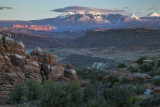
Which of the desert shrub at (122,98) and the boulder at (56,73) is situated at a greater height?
the desert shrub at (122,98)

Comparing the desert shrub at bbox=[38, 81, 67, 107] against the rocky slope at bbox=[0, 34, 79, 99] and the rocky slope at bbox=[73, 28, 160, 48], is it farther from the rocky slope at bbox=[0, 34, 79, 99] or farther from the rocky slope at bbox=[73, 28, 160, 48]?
the rocky slope at bbox=[73, 28, 160, 48]

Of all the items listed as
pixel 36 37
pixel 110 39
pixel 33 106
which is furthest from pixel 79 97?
pixel 36 37

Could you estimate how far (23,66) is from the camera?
67.6 feet

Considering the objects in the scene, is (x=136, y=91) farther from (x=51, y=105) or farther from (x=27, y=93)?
(x=27, y=93)

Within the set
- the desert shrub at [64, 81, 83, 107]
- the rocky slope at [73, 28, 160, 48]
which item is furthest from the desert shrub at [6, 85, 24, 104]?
the rocky slope at [73, 28, 160, 48]

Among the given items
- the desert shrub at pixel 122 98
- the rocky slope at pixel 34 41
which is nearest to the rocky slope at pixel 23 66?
the desert shrub at pixel 122 98

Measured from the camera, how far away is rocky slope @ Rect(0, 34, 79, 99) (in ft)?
62.6

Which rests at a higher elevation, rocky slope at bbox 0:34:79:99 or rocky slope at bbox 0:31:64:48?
rocky slope at bbox 0:34:79:99

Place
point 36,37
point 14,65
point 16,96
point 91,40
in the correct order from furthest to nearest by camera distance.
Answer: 1. point 36,37
2. point 91,40
3. point 14,65
4. point 16,96

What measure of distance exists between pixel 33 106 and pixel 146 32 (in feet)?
359

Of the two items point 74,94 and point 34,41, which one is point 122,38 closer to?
point 34,41

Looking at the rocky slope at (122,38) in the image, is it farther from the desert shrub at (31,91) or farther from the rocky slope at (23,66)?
the desert shrub at (31,91)

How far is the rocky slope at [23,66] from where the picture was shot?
62.6 feet

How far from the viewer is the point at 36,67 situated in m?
21.4
